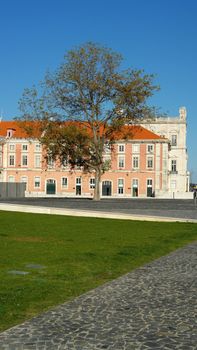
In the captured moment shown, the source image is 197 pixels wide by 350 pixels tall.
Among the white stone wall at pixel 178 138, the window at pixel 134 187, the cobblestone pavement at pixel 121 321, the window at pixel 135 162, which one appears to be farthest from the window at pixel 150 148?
the cobblestone pavement at pixel 121 321

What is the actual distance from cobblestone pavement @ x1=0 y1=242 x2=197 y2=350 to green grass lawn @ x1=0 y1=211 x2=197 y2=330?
480 millimetres

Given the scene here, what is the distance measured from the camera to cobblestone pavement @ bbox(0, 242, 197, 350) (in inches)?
238

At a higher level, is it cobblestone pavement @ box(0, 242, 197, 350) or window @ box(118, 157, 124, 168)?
window @ box(118, 157, 124, 168)

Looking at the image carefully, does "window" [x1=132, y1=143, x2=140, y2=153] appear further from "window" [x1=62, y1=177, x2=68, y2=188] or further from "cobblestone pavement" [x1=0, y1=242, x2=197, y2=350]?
"cobblestone pavement" [x1=0, y1=242, x2=197, y2=350]

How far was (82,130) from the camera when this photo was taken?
5631 cm

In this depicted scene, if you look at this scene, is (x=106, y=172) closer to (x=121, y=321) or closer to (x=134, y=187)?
(x=134, y=187)

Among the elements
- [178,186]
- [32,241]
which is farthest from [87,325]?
[178,186]

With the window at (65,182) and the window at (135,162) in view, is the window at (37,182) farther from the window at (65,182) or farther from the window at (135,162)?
the window at (135,162)

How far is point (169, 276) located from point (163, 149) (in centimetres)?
8175

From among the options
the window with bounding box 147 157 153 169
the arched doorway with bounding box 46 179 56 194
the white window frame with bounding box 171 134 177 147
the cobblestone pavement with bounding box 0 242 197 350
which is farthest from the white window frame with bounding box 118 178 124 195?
the cobblestone pavement with bounding box 0 242 197 350

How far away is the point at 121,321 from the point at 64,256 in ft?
21.3

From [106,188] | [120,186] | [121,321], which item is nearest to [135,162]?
[120,186]

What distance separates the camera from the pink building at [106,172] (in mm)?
92250

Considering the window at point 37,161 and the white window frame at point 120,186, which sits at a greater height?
the window at point 37,161
